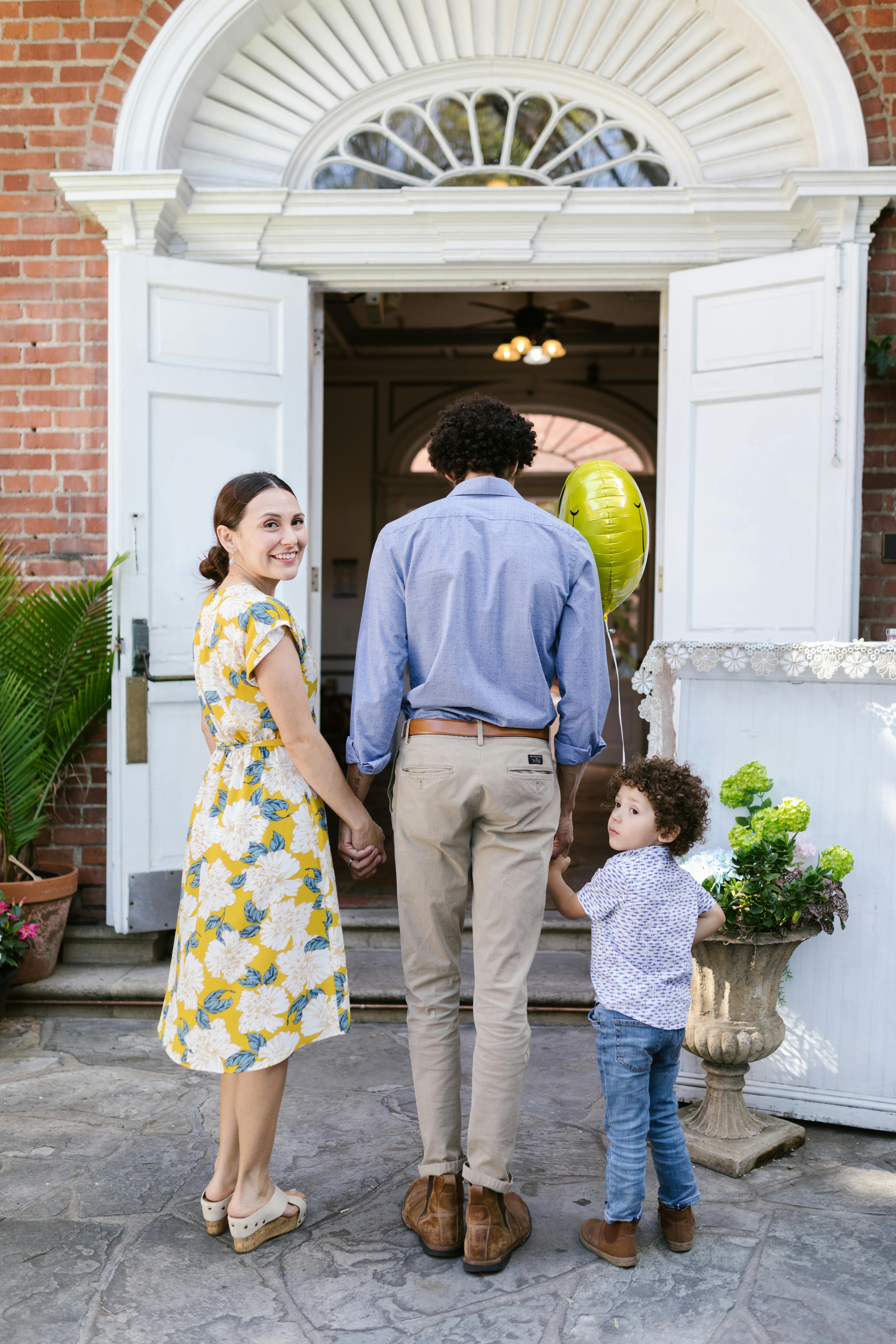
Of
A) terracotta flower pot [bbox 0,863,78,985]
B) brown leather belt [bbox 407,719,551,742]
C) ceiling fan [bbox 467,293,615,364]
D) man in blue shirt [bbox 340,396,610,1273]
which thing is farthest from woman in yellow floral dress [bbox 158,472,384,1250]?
ceiling fan [bbox 467,293,615,364]

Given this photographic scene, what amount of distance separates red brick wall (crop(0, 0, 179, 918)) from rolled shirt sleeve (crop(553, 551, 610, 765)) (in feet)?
8.68

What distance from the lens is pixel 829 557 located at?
12.9 feet

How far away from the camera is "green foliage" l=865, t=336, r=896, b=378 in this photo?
4.02m

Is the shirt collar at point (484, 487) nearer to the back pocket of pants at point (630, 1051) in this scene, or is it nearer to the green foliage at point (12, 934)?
the back pocket of pants at point (630, 1051)

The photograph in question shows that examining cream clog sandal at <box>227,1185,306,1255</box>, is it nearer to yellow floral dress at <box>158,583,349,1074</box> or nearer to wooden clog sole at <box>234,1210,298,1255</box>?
wooden clog sole at <box>234,1210,298,1255</box>

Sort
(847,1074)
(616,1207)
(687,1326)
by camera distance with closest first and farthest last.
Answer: (687,1326)
(616,1207)
(847,1074)

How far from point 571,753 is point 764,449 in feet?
7.34

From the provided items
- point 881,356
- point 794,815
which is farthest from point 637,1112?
point 881,356

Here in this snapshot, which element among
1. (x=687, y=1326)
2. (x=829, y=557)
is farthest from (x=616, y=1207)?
(x=829, y=557)

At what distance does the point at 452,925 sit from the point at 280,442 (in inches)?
101

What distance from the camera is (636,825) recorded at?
2186 mm

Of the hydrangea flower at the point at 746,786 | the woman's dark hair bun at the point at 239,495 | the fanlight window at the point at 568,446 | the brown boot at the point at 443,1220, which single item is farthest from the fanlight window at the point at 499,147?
the fanlight window at the point at 568,446

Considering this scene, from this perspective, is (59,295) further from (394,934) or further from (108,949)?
(394,934)

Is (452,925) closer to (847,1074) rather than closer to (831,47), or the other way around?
(847,1074)
